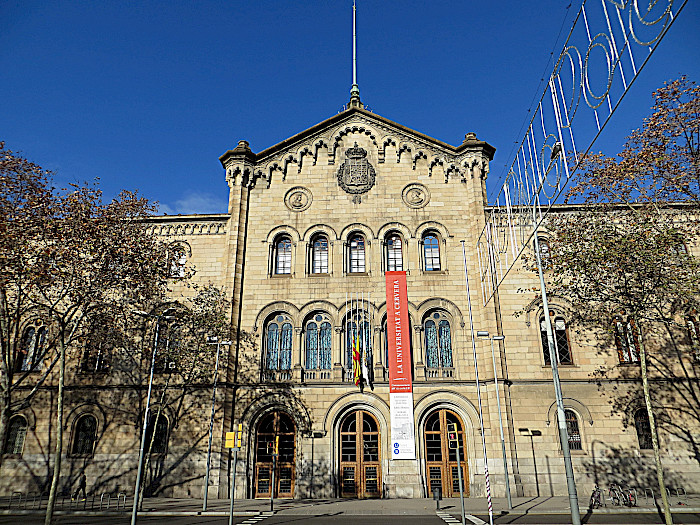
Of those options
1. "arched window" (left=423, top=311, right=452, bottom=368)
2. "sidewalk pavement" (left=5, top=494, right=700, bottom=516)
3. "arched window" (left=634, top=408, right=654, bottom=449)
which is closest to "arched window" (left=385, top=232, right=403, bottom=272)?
"arched window" (left=423, top=311, right=452, bottom=368)

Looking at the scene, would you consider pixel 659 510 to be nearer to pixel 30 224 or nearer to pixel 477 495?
pixel 477 495

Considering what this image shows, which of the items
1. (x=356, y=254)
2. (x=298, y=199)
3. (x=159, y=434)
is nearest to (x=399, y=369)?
(x=356, y=254)

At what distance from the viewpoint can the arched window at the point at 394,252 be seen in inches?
1208

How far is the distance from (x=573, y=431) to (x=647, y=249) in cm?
1101

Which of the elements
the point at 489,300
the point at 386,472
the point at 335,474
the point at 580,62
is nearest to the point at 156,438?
the point at 335,474

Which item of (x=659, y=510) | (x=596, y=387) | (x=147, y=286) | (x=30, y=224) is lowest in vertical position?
(x=659, y=510)

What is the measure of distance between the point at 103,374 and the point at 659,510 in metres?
28.9

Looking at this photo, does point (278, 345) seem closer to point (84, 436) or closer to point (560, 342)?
point (84, 436)

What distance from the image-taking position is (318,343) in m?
29.2

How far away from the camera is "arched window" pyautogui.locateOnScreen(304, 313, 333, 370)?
1135 inches

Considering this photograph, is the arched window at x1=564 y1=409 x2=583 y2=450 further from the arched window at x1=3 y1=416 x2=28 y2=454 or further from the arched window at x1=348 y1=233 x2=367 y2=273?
the arched window at x1=3 y1=416 x2=28 y2=454

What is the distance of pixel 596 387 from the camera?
88.5 feet

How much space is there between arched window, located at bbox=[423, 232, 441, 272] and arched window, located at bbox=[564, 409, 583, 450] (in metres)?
10.8

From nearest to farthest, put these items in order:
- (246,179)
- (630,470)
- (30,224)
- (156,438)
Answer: (30,224) → (630,470) → (156,438) → (246,179)
